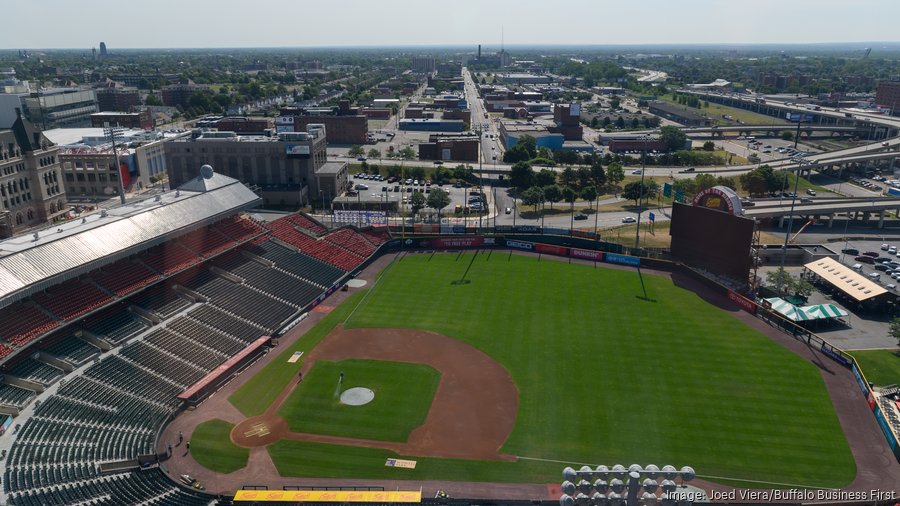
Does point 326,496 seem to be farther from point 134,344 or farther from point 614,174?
point 614,174

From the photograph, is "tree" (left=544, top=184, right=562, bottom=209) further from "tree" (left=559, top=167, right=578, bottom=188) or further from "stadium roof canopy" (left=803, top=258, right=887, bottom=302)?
"stadium roof canopy" (left=803, top=258, right=887, bottom=302)

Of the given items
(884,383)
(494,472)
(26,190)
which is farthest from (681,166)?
(26,190)

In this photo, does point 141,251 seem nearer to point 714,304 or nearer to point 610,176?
point 714,304

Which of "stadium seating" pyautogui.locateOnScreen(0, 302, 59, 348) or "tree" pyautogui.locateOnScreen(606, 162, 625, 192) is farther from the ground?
"stadium seating" pyautogui.locateOnScreen(0, 302, 59, 348)

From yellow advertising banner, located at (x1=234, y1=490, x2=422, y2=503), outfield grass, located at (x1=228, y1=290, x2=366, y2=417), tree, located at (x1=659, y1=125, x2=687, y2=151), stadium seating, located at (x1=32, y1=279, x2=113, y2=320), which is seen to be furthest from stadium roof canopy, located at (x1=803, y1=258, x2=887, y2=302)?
tree, located at (x1=659, y1=125, x2=687, y2=151)

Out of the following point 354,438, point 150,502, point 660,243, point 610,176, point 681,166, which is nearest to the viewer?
point 150,502

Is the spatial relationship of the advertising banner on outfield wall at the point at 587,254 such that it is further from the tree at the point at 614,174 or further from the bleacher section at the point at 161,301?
the bleacher section at the point at 161,301
